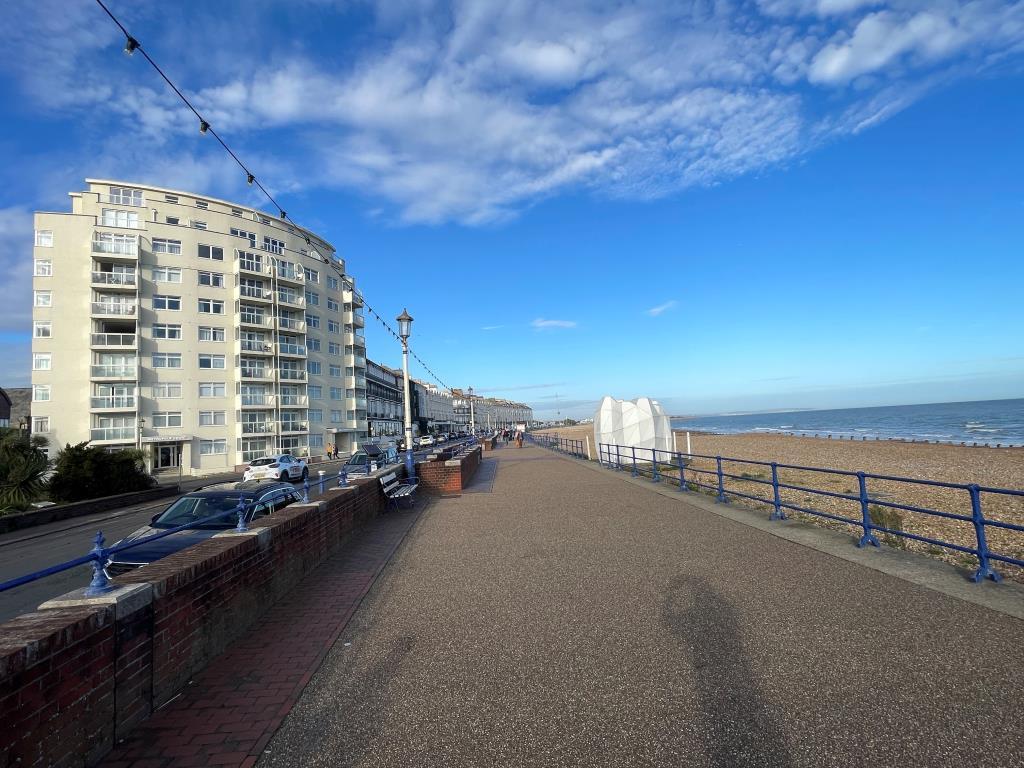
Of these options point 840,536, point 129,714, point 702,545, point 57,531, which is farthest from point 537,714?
point 57,531

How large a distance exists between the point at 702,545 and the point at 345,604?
4512 mm

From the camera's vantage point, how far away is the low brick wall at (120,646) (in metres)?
2.57

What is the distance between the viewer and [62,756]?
2748mm

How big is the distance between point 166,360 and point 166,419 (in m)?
4.59

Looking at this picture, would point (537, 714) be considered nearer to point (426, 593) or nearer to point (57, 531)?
point (426, 593)

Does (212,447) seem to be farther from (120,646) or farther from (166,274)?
(120,646)

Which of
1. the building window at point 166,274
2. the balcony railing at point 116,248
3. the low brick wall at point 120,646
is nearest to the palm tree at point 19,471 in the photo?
the low brick wall at point 120,646

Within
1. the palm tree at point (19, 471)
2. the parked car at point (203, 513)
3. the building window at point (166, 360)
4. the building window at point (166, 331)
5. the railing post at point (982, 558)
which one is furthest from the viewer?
the building window at point (166, 331)

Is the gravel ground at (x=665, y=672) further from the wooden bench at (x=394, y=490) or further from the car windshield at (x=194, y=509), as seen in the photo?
the wooden bench at (x=394, y=490)

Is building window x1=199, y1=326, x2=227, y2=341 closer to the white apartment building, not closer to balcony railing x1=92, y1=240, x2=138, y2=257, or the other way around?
the white apartment building

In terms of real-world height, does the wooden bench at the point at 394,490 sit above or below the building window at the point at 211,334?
below

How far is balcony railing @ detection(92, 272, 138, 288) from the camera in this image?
4256cm

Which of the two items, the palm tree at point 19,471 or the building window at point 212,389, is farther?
the building window at point 212,389

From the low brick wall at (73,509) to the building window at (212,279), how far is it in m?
28.4
